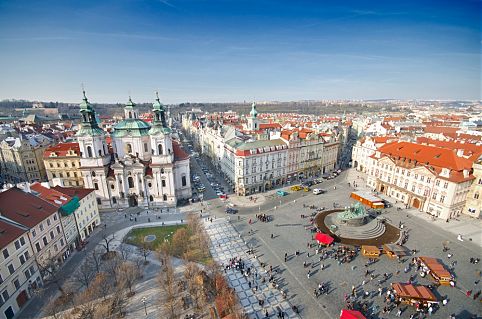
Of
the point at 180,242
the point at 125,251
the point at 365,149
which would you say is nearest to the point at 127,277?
the point at 125,251

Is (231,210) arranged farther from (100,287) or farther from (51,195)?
(51,195)

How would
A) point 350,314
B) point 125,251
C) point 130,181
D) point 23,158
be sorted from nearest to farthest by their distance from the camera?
1. point 350,314
2. point 125,251
3. point 130,181
4. point 23,158

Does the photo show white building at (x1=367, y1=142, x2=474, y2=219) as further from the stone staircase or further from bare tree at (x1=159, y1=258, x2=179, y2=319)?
bare tree at (x1=159, y1=258, x2=179, y2=319)

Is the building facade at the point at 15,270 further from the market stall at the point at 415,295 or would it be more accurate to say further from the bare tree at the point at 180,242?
the market stall at the point at 415,295

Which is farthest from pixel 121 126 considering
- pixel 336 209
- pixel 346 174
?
pixel 346 174

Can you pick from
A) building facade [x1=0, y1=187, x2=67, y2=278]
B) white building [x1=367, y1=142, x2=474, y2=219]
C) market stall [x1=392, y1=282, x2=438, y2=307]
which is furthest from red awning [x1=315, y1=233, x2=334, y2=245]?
building facade [x1=0, y1=187, x2=67, y2=278]

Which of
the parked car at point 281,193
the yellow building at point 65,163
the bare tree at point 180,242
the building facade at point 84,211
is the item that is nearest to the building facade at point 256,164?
the parked car at point 281,193

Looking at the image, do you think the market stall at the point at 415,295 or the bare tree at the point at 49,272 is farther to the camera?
the bare tree at the point at 49,272
